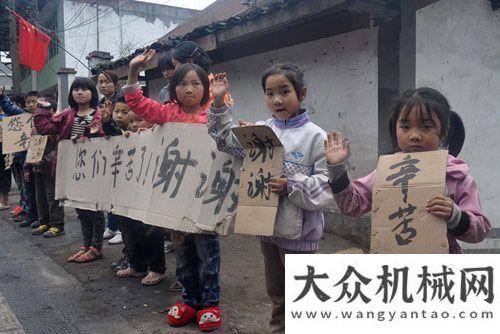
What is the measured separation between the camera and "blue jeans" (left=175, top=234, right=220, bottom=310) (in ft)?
9.04

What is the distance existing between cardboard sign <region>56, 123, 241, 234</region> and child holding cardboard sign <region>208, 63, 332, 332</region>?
0.89ft

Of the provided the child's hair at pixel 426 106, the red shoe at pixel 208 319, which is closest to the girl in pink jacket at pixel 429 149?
the child's hair at pixel 426 106

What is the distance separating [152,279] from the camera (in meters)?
3.70

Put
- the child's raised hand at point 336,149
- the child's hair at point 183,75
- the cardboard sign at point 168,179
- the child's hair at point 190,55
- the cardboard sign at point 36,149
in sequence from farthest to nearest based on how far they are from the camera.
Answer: the cardboard sign at point 36,149
the child's hair at point 190,55
the child's hair at point 183,75
the cardboard sign at point 168,179
the child's raised hand at point 336,149

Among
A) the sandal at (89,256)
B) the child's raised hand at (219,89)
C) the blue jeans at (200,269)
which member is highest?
the child's raised hand at (219,89)

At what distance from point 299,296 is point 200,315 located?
5.19 ft

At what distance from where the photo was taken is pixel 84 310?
329 centimetres

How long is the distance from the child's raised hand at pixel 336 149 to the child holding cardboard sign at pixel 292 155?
0.30 meters

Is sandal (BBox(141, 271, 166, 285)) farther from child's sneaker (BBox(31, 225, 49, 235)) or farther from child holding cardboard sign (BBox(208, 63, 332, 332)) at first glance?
child's sneaker (BBox(31, 225, 49, 235))

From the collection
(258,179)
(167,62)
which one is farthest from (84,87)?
(258,179)

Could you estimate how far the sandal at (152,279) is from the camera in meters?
3.69

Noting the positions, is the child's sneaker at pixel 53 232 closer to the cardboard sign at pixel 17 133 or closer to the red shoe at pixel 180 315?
the cardboard sign at pixel 17 133

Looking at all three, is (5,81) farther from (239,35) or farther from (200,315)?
(200,315)

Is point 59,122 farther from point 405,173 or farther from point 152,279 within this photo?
point 405,173
